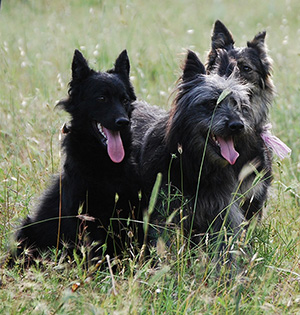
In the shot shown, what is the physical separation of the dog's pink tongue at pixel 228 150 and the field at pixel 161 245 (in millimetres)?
337

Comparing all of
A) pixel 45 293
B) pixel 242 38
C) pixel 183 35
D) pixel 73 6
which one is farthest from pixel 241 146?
pixel 73 6

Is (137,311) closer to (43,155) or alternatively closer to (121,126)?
(121,126)

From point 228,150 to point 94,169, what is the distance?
1.06m

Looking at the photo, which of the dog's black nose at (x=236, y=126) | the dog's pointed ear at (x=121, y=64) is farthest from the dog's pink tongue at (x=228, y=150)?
the dog's pointed ear at (x=121, y=64)

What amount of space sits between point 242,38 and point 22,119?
18.3 ft

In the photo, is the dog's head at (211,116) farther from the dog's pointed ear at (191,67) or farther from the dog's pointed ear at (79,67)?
the dog's pointed ear at (79,67)

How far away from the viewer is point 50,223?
4.43 m

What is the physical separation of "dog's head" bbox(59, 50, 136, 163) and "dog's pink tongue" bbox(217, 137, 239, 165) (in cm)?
72

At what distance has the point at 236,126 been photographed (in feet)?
12.8

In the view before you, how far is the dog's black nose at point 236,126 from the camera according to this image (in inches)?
154

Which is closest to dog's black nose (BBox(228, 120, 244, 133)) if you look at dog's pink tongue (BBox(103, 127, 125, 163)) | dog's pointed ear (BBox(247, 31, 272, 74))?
dog's pink tongue (BBox(103, 127, 125, 163))

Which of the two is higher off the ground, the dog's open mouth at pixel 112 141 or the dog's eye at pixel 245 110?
the dog's eye at pixel 245 110

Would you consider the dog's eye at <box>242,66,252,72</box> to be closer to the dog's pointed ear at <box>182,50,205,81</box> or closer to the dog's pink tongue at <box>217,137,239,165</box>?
the dog's pointed ear at <box>182,50,205,81</box>

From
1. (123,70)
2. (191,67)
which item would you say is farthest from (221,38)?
(123,70)
